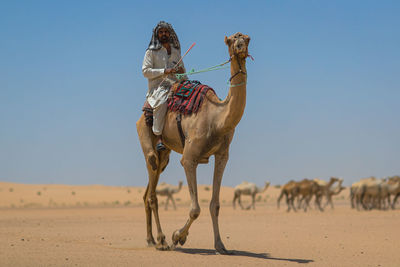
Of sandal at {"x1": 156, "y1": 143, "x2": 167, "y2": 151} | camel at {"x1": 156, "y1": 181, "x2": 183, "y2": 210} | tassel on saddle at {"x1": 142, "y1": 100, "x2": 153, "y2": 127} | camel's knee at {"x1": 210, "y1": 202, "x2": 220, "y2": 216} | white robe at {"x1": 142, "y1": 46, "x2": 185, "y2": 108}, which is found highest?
white robe at {"x1": 142, "y1": 46, "x2": 185, "y2": 108}

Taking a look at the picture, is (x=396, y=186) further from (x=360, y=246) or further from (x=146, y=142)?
(x=146, y=142)

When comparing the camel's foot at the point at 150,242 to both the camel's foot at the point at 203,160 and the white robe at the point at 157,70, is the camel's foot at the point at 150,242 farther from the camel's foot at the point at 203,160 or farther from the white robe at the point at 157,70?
the white robe at the point at 157,70

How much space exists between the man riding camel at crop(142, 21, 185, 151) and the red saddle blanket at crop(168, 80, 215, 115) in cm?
21

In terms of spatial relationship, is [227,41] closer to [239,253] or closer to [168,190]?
[239,253]

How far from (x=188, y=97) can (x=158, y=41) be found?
1480 millimetres

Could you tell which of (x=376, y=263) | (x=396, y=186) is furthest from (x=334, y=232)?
(x=396, y=186)

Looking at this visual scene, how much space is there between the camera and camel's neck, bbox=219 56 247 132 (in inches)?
335

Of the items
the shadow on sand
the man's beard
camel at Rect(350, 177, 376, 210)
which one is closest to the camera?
the shadow on sand

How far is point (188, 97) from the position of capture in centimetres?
944

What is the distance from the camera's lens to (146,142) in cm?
1012

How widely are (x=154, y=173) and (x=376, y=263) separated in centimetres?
444

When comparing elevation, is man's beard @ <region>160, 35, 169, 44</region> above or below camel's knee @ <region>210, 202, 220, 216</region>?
above

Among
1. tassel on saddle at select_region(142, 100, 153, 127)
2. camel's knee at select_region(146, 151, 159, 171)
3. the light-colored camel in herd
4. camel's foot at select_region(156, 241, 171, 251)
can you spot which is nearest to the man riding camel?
tassel on saddle at select_region(142, 100, 153, 127)

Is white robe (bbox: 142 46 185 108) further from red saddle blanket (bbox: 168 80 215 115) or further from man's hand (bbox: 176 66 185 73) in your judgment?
red saddle blanket (bbox: 168 80 215 115)
